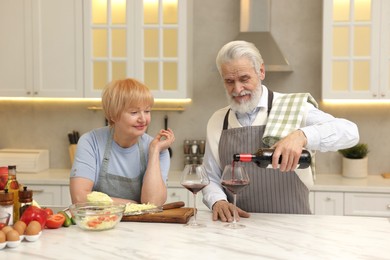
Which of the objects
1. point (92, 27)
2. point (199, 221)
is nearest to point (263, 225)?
point (199, 221)

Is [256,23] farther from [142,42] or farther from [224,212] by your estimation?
[224,212]

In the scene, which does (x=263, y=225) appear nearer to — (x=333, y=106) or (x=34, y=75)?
(x=333, y=106)

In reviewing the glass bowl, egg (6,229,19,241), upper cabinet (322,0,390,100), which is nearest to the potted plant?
upper cabinet (322,0,390,100)

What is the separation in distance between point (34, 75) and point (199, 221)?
2653 millimetres

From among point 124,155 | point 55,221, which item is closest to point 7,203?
point 55,221

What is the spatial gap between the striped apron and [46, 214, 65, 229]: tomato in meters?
0.87

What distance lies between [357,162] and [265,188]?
1.92 metres

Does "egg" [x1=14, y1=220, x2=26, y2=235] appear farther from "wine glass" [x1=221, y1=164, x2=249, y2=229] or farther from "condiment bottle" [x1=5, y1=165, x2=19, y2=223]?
"wine glass" [x1=221, y1=164, x2=249, y2=229]

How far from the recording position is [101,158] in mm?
2619

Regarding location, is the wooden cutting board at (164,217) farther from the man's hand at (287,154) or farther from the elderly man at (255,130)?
the man's hand at (287,154)

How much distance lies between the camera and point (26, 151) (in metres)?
4.63

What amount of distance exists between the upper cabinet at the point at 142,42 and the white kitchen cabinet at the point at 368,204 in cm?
145

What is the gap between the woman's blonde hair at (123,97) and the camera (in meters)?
2.54

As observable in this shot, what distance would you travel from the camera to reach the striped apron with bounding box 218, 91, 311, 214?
8.68 ft
